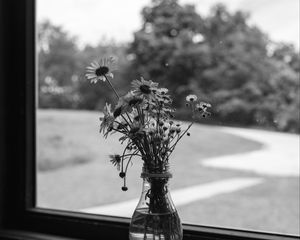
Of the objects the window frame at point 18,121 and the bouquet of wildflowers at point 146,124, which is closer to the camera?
the bouquet of wildflowers at point 146,124

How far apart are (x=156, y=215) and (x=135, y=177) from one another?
1.58ft

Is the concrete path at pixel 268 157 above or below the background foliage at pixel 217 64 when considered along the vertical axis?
below

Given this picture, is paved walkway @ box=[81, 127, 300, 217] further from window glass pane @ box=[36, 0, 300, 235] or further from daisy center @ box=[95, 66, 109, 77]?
daisy center @ box=[95, 66, 109, 77]

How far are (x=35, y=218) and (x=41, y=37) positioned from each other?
2.13ft

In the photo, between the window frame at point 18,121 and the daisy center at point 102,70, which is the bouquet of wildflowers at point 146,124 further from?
the window frame at point 18,121

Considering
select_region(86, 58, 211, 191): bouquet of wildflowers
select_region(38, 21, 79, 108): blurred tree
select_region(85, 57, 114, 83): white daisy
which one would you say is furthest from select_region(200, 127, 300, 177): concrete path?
select_region(38, 21, 79, 108): blurred tree

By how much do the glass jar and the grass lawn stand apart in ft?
1.22

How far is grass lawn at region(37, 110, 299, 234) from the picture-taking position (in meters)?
1.38

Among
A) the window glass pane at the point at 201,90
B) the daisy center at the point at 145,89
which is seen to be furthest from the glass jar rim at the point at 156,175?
the window glass pane at the point at 201,90

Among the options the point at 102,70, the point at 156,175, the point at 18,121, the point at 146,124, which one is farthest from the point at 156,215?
the point at 18,121

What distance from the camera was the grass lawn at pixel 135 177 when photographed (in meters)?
1.38

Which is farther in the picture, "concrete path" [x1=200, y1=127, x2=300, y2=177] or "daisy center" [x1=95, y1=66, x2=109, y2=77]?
"concrete path" [x1=200, y1=127, x2=300, y2=177]

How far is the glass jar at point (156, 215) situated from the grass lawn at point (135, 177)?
37 centimetres

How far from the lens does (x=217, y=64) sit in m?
1.39
